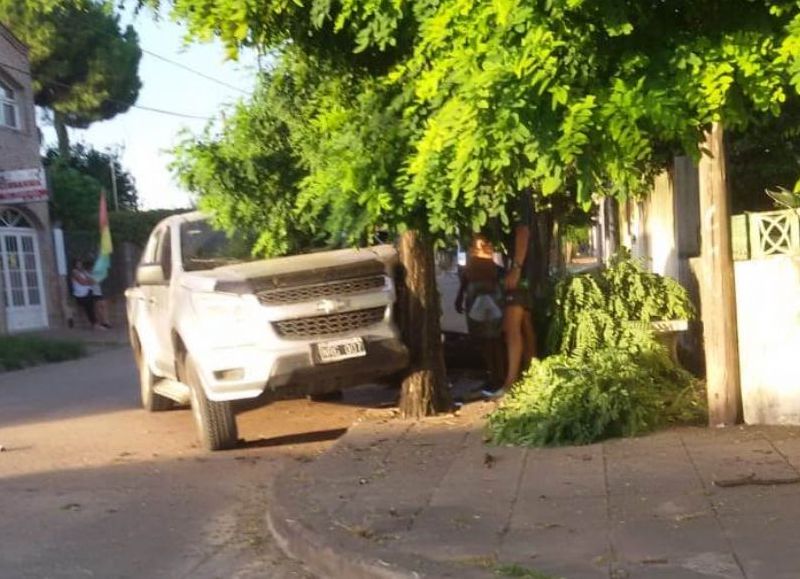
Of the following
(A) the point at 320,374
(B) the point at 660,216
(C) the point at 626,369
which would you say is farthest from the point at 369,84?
(B) the point at 660,216

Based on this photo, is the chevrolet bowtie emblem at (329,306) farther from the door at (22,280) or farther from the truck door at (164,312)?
the door at (22,280)

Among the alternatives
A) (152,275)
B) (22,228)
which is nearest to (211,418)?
(152,275)

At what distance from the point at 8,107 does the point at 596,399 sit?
2306 centimetres

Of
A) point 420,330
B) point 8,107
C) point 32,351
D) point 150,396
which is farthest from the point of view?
point 8,107

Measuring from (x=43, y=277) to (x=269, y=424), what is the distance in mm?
18874

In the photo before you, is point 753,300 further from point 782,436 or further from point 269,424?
point 269,424

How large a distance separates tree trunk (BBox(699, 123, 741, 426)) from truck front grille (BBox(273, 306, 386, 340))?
271 cm

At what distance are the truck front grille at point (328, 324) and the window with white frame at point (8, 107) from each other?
2052cm

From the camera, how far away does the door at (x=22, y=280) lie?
1057 inches

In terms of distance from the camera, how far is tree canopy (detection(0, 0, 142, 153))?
122 feet

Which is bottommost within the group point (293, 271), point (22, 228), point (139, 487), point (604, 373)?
point (139, 487)

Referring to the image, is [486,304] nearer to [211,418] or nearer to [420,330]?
[420,330]

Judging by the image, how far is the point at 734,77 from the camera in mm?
6164

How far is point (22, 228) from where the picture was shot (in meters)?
27.8
